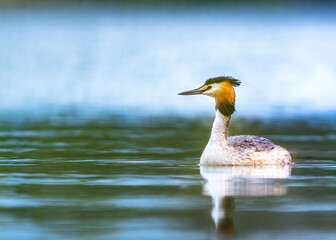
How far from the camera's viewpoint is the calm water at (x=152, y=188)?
12000 mm

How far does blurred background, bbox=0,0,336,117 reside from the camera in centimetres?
3203

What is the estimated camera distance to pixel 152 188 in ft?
48.9

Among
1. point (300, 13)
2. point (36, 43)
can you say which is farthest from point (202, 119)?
point (300, 13)

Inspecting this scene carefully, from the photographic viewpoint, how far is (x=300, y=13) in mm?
99312

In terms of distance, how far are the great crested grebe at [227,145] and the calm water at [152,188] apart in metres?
0.29

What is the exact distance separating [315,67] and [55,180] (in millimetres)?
29961

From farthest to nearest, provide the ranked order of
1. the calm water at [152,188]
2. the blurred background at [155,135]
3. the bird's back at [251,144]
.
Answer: the bird's back at [251,144]
the blurred background at [155,135]
the calm water at [152,188]

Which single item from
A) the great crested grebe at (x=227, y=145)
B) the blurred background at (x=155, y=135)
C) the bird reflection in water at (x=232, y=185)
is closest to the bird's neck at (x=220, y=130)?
the great crested grebe at (x=227, y=145)

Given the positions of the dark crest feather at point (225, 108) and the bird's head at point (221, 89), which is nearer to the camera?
the bird's head at point (221, 89)

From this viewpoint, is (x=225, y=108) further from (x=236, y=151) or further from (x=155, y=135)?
(x=155, y=135)

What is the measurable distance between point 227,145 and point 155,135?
4.86 meters

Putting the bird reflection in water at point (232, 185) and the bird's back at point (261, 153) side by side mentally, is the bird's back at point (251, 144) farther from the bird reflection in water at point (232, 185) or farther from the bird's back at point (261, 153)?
the bird reflection in water at point (232, 185)

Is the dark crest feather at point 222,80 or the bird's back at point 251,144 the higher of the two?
the dark crest feather at point 222,80

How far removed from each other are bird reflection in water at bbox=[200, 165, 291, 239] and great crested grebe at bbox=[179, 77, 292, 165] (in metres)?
0.15
